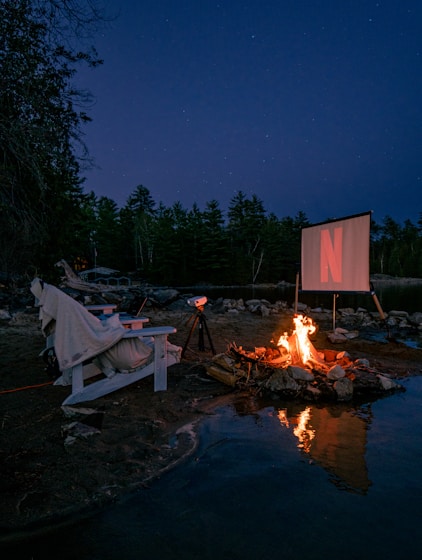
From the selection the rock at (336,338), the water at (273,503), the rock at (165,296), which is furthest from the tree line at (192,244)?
the water at (273,503)

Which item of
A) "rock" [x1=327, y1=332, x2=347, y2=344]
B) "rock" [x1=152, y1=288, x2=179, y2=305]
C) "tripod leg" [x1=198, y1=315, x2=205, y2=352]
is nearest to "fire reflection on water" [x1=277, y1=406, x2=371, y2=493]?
"tripod leg" [x1=198, y1=315, x2=205, y2=352]

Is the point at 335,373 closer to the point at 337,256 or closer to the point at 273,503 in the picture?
the point at 273,503

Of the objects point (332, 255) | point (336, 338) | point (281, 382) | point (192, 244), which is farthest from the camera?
point (192, 244)

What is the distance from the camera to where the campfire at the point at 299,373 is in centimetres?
508

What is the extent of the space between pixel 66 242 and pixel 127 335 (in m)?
3.75

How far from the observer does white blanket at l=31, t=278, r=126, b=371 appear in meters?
3.93

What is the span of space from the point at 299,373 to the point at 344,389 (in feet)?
2.26

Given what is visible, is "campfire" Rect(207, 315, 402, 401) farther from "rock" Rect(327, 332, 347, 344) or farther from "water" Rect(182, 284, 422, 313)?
"water" Rect(182, 284, 422, 313)

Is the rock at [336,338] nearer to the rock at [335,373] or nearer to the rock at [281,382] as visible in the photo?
the rock at [335,373]

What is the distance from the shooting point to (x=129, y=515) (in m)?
2.46

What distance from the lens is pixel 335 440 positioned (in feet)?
12.3

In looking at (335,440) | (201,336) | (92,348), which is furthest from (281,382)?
(92,348)

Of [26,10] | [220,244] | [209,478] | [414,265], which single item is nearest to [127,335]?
[209,478]

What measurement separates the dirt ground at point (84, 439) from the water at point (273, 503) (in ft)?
0.59
